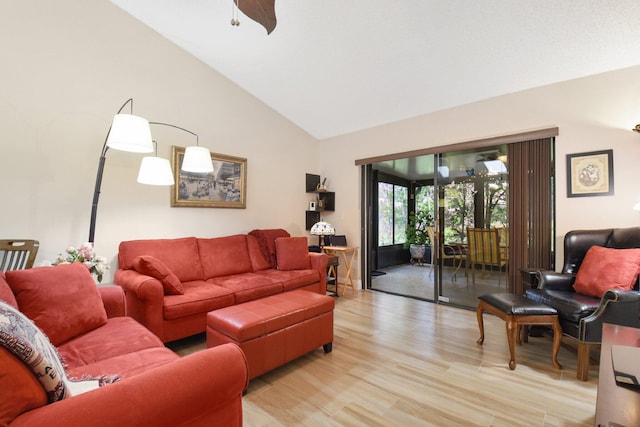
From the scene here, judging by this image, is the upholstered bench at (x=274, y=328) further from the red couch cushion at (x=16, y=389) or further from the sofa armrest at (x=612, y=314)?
the sofa armrest at (x=612, y=314)

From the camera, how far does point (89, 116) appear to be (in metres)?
3.04

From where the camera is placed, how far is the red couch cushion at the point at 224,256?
3625 mm

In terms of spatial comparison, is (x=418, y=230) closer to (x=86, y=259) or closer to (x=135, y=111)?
(x=135, y=111)

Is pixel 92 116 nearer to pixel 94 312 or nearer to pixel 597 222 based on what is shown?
pixel 94 312

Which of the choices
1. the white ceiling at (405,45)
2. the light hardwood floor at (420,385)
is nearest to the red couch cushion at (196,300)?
the light hardwood floor at (420,385)

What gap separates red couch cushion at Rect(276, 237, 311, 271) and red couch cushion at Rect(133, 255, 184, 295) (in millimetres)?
1495

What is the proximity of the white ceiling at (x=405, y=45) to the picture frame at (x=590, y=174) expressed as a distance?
85cm

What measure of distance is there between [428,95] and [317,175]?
234 cm

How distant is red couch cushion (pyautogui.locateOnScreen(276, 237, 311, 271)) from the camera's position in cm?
408

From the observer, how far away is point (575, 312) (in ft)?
7.41

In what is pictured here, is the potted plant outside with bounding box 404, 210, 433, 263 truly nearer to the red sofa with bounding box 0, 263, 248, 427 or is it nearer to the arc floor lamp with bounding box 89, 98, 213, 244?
the arc floor lamp with bounding box 89, 98, 213, 244

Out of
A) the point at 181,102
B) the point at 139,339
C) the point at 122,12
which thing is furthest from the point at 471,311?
the point at 122,12

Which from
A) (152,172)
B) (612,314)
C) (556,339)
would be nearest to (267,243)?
(152,172)

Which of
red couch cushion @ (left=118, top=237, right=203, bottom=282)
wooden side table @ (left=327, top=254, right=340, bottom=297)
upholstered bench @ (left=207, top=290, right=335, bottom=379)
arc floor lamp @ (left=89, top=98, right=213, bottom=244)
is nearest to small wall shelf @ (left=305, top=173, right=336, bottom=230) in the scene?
wooden side table @ (left=327, top=254, right=340, bottom=297)
